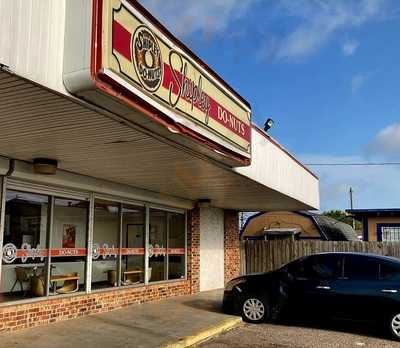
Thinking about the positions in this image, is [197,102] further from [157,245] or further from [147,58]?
[157,245]

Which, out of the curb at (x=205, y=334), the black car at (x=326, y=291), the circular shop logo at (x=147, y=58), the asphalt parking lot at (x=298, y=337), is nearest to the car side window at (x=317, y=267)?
the black car at (x=326, y=291)

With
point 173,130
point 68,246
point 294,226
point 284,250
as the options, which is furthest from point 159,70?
point 294,226

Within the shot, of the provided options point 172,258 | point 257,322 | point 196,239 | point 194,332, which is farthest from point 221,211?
point 194,332

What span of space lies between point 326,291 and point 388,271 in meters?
1.20

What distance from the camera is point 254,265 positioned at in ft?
62.3

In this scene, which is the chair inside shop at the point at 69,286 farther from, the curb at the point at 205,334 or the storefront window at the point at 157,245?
the storefront window at the point at 157,245

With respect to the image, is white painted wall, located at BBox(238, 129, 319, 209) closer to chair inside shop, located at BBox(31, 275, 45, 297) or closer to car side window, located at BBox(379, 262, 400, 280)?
car side window, located at BBox(379, 262, 400, 280)

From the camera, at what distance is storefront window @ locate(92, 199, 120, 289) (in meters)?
11.0

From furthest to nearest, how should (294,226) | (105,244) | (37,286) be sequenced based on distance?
(294,226), (105,244), (37,286)

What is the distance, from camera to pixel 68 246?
33.7 ft

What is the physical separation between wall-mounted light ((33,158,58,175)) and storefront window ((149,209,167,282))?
4.85m

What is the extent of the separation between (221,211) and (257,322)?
276 inches

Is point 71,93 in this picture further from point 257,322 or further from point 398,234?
point 398,234

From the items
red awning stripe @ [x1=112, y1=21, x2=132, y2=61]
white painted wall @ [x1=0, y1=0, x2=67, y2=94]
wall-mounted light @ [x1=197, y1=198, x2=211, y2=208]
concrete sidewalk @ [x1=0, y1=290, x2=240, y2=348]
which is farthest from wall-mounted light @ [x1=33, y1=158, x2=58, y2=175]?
wall-mounted light @ [x1=197, y1=198, x2=211, y2=208]
